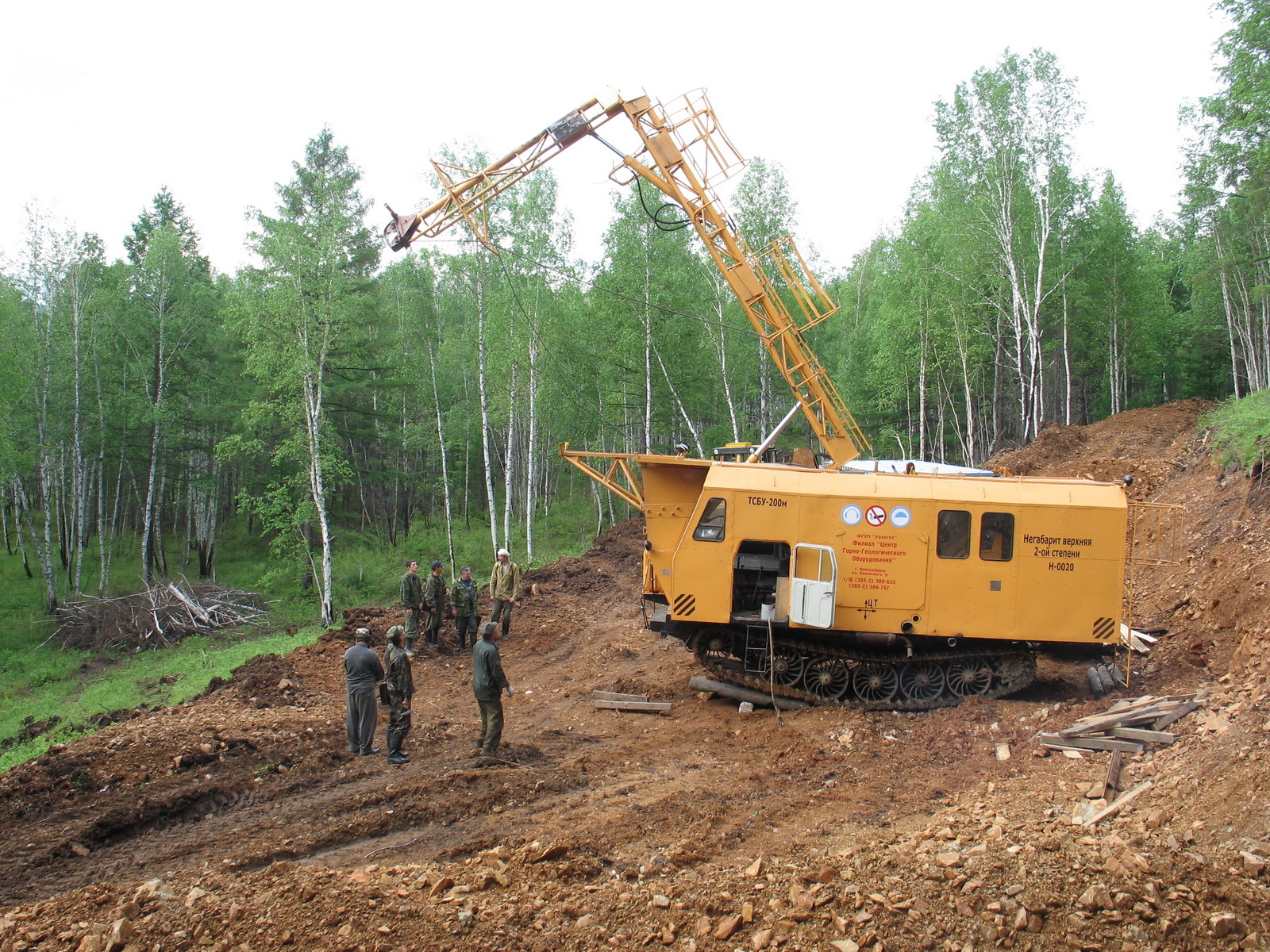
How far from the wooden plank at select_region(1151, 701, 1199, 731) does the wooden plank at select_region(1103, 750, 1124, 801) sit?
64.9 inches

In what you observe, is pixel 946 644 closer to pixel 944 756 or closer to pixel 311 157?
pixel 944 756

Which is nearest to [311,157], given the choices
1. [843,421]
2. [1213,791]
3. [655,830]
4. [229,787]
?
[843,421]

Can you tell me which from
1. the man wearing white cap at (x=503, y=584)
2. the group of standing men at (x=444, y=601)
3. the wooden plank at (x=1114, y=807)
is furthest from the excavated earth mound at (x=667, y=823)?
the man wearing white cap at (x=503, y=584)

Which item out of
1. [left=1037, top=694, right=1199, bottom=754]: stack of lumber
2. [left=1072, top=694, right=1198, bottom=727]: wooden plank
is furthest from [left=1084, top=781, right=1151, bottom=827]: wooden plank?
[left=1072, top=694, right=1198, bottom=727]: wooden plank

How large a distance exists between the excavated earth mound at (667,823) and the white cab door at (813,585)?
1.21 meters

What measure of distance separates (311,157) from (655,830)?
960 inches

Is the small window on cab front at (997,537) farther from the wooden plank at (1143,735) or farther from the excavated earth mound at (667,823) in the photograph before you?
the wooden plank at (1143,735)

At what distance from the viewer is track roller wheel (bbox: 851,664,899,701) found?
9.40 m

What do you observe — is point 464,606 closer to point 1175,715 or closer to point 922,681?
point 922,681

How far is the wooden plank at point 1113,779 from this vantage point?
5844 millimetres

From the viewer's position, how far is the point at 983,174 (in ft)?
72.1

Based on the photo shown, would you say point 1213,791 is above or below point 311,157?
below

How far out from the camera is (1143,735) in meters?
7.04

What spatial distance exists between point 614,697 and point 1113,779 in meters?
5.88
